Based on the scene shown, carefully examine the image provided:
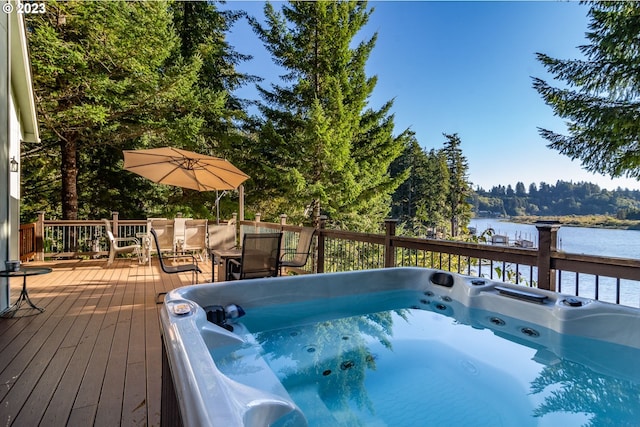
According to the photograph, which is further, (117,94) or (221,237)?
(117,94)

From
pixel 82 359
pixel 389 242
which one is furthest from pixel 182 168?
pixel 389 242

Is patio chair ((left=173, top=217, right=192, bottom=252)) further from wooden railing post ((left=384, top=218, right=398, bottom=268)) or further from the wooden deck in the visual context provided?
wooden railing post ((left=384, top=218, right=398, bottom=268))

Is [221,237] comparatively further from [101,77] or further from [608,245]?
[608,245]

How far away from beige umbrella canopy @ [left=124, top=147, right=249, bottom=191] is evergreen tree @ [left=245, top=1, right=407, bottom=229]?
5064 millimetres

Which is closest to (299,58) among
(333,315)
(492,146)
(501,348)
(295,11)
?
(295,11)

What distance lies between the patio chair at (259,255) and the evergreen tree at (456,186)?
1040 inches

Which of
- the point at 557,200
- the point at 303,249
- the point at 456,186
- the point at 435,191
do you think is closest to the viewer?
the point at 303,249

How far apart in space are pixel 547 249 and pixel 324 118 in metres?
8.62

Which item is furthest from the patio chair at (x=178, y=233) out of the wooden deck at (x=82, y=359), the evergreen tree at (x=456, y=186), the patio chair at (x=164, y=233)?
the evergreen tree at (x=456, y=186)

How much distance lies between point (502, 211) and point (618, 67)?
1817cm

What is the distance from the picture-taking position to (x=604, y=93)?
6.54 m

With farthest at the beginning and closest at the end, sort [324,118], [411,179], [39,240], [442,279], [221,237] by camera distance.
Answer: [411,179]
[324,118]
[39,240]
[221,237]
[442,279]

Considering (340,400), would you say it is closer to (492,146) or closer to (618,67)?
(618,67)

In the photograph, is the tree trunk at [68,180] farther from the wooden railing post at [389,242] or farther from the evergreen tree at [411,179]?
the evergreen tree at [411,179]
